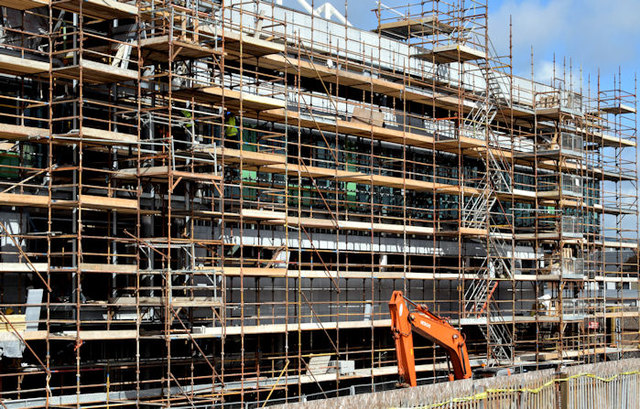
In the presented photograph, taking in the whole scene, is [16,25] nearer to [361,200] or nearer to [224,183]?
[224,183]

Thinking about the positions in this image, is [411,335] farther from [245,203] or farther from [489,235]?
[489,235]

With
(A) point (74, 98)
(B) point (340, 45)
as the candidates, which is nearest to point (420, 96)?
(B) point (340, 45)

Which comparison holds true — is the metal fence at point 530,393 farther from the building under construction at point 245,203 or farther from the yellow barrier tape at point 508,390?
the building under construction at point 245,203

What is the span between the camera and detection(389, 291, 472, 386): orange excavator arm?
3038cm

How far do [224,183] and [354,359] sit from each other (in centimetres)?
982

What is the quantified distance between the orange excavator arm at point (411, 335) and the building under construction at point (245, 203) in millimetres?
2342

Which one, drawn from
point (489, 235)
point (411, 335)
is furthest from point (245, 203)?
point (489, 235)

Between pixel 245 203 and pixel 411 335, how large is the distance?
6839mm

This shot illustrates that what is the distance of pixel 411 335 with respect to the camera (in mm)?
30547

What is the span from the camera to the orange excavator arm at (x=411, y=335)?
3038 centimetres

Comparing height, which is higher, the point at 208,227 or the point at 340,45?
the point at 340,45

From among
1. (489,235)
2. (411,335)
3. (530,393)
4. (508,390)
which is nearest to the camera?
(508,390)

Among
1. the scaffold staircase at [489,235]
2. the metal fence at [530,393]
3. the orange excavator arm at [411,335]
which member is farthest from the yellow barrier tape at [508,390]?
the scaffold staircase at [489,235]

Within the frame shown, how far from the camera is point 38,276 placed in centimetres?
2588
